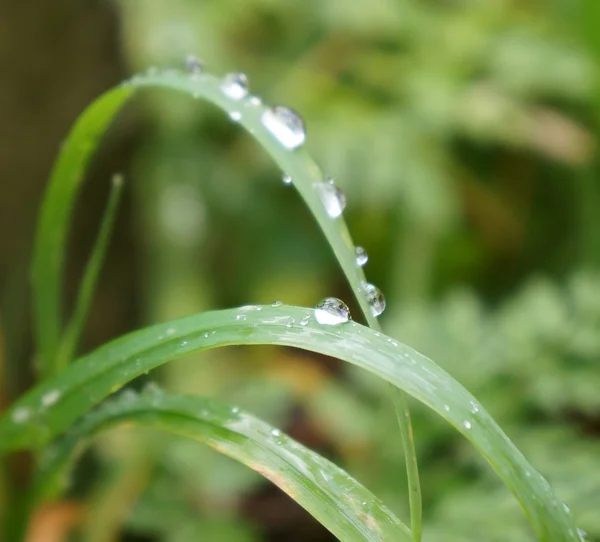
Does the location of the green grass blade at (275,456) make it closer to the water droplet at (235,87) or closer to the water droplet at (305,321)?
the water droplet at (305,321)

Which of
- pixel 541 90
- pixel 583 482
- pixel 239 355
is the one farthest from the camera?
pixel 541 90

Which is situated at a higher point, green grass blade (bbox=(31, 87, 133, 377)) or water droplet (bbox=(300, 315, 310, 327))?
green grass blade (bbox=(31, 87, 133, 377))

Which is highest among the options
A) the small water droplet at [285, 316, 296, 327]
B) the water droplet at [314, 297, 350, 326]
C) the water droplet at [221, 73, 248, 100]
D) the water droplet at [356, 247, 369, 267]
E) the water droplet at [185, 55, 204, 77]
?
the water droplet at [185, 55, 204, 77]

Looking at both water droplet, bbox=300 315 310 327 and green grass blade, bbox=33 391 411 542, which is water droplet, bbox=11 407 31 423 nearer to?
green grass blade, bbox=33 391 411 542

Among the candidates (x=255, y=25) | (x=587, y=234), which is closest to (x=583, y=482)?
(x=587, y=234)

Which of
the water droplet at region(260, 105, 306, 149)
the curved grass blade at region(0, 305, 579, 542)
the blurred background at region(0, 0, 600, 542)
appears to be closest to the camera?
the curved grass blade at region(0, 305, 579, 542)

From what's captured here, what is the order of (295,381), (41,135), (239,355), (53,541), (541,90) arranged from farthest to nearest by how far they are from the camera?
(541,90)
(239,355)
(41,135)
(295,381)
(53,541)

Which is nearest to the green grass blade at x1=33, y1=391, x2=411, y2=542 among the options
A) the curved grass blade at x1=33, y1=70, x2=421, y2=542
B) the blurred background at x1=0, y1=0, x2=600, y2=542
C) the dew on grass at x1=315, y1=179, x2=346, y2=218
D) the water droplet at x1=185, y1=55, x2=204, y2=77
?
the curved grass blade at x1=33, y1=70, x2=421, y2=542

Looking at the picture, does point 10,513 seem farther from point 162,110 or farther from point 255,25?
point 255,25
